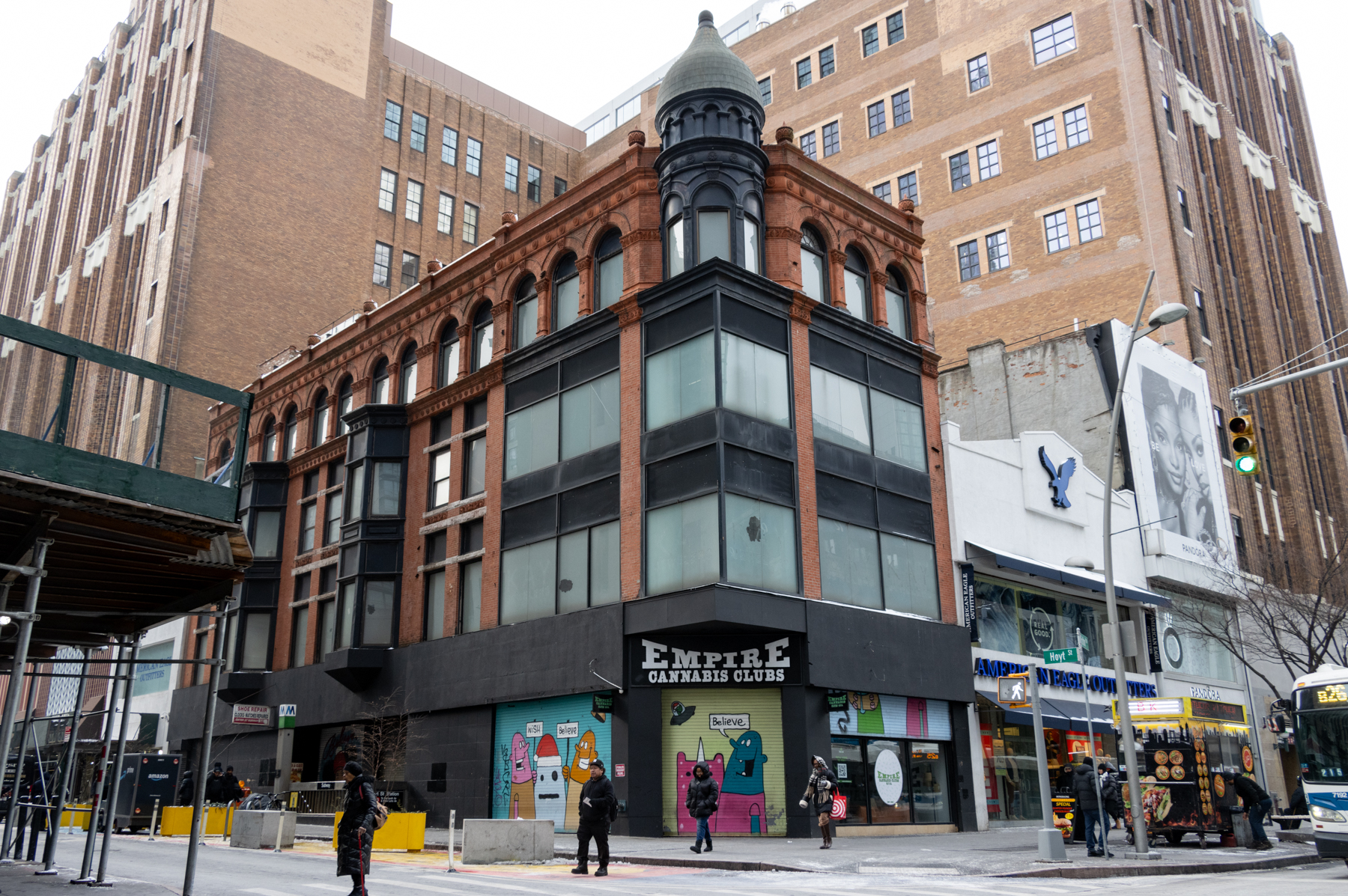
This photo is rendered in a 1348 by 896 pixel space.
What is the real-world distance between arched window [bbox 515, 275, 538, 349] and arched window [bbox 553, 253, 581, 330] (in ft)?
2.74

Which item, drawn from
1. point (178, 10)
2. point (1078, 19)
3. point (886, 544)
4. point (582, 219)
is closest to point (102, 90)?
point (178, 10)

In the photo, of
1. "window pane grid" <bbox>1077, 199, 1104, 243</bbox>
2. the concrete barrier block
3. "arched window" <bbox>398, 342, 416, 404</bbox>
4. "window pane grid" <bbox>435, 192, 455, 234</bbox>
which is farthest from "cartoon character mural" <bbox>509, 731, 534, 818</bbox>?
"window pane grid" <bbox>435, 192, 455, 234</bbox>

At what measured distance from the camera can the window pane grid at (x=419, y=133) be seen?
61625 millimetres

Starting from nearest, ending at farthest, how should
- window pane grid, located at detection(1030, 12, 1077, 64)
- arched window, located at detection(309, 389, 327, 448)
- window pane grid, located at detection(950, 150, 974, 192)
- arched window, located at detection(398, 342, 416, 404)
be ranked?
arched window, located at detection(398, 342, 416, 404) < arched window, located at detection(309, 389, 327, 448) < window pane grid, located at detection(1030, 12, 1077, 64) < window pane grid, located at detection(950, 150, 974, 192)

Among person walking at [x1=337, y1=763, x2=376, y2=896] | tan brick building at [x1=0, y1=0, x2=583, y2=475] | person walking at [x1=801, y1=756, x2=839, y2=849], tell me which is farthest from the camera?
tan brick building at [x1=0, y1=0, x2=583, y2=475]

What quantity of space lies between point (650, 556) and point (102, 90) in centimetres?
5940

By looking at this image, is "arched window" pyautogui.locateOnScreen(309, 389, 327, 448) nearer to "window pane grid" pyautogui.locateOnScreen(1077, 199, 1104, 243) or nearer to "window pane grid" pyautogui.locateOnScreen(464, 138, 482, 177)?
"window pane grid" pyautogui.locateOnScreen(464, 138, 482, 177)

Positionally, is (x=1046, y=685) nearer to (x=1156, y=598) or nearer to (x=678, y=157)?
(x=1156, y=598)

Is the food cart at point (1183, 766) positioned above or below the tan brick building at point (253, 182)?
below

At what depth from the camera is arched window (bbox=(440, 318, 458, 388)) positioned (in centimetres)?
3441

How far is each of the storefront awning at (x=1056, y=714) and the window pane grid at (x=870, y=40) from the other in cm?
3749

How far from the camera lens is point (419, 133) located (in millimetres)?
61938

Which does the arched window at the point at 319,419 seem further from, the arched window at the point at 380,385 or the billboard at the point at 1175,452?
the billboard at the point at 1175,452

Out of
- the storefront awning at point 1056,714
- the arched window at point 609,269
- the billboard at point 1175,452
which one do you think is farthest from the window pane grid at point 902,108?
the storefront awning at point 1056,714
